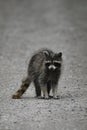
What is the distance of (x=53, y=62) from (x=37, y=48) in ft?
27.6

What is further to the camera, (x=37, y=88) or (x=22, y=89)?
(x=37, y=88)

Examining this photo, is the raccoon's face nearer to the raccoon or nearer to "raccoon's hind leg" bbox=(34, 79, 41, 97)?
the raccoon

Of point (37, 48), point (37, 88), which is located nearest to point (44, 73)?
point (37, 88)

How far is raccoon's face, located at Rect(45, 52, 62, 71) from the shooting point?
13586mm

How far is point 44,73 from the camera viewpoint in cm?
1384

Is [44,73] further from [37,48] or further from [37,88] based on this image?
[37,48]

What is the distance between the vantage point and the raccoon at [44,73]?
13.7 meters

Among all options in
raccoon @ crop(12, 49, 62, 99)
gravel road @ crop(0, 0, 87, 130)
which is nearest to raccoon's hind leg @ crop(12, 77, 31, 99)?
raccoon @ crop(12, 49, 62, 99)

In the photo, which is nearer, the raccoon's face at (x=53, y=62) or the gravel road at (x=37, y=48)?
the gravel road at (x=37, y=48)

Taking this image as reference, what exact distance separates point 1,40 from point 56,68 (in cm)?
1103

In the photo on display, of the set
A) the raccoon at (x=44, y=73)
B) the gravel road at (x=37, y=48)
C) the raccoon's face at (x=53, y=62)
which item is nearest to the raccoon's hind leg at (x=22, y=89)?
the raccoon at (x=44, y=73)

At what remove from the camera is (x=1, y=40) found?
80.5 ft

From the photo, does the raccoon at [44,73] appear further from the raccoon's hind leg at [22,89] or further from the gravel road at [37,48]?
the gravel road at [37,48]

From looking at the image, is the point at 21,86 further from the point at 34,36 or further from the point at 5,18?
the point at 5,18
